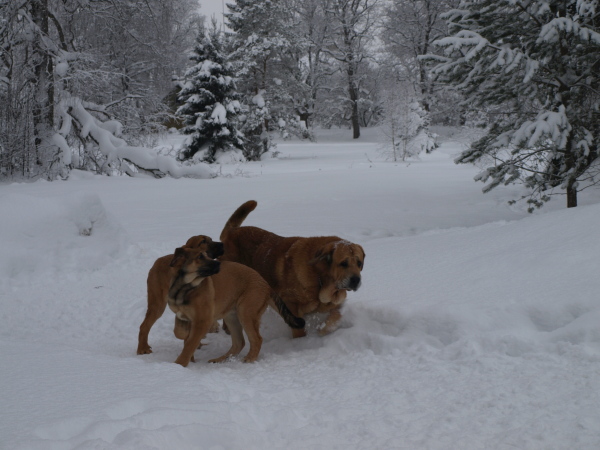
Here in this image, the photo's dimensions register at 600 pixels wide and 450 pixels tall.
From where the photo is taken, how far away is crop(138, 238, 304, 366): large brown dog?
13.2 ft

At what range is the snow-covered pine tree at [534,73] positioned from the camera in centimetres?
734

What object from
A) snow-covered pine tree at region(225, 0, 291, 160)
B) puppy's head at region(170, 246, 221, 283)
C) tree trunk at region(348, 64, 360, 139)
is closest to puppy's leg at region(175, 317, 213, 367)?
puppy's head at region(170, 246, 221, 283)

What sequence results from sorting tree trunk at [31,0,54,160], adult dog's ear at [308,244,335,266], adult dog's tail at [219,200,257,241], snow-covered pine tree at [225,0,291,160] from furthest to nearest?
snow-covered pine tree at [225,0,291,160] < tree trunk at [31,0,54,160] < adult dog's tail at [219,200,257,241] < adult dog's ear at [308,244,335,266]

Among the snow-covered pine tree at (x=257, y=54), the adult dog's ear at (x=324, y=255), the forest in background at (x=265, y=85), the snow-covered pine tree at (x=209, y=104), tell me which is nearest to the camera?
the adult dog's ear at (x=324, y=255)

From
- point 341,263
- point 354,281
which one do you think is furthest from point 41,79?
point 354,281

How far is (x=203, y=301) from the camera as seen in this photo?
406 cm

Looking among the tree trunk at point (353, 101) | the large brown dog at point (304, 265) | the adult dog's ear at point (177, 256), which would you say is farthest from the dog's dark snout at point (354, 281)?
the tree trunk at point (353, 101)

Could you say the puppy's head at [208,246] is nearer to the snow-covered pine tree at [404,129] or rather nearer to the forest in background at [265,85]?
the forest in background at [265,85]

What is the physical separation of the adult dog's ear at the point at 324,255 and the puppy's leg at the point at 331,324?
0.47m

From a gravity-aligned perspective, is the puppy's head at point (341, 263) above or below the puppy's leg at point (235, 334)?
above

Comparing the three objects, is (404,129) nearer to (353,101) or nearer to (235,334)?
(353,101)

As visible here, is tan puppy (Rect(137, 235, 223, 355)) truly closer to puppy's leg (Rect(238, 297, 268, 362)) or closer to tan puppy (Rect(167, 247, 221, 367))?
tan puppy (Rect(167, 247, 221, 367))

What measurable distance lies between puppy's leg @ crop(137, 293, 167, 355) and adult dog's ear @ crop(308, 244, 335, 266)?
1344 millimetres

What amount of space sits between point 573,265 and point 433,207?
7.00m
